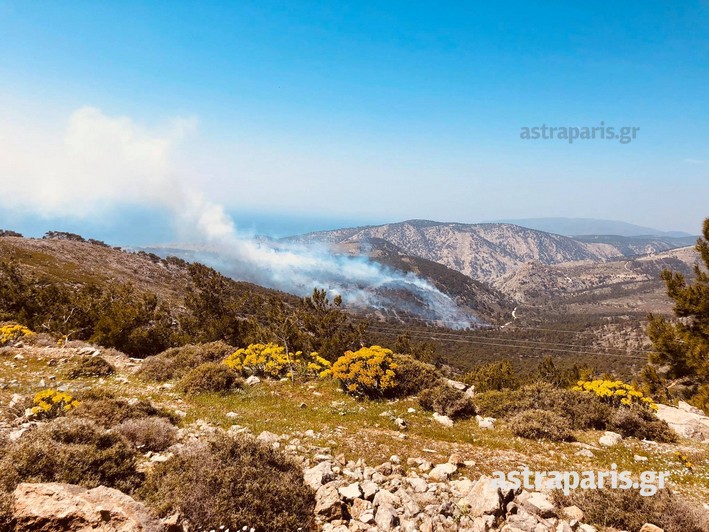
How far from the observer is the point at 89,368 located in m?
17.8

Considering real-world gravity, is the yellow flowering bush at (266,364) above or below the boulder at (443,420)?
above

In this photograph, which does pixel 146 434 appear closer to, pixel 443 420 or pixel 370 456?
pixel 370 456

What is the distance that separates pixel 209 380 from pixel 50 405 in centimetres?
703

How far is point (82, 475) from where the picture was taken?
6547 millimetres

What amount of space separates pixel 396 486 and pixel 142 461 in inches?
228

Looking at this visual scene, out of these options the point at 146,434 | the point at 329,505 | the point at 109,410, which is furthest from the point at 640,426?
the point at 109,410

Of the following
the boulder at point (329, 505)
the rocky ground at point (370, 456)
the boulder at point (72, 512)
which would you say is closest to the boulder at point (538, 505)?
the rocky ground at point (370, 456)

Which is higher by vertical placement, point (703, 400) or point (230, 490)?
point (230, 490)

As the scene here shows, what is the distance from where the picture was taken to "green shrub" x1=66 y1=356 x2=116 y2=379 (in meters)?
17.4

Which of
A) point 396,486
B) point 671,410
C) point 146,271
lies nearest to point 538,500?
point 396,486

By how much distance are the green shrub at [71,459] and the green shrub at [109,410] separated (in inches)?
78.7

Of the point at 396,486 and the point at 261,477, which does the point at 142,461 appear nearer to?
the point at 261,477

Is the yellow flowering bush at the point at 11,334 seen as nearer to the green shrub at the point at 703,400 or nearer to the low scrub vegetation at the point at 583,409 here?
the low scrub vegetation at the point at 583,409

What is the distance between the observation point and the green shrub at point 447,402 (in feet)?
48.3
